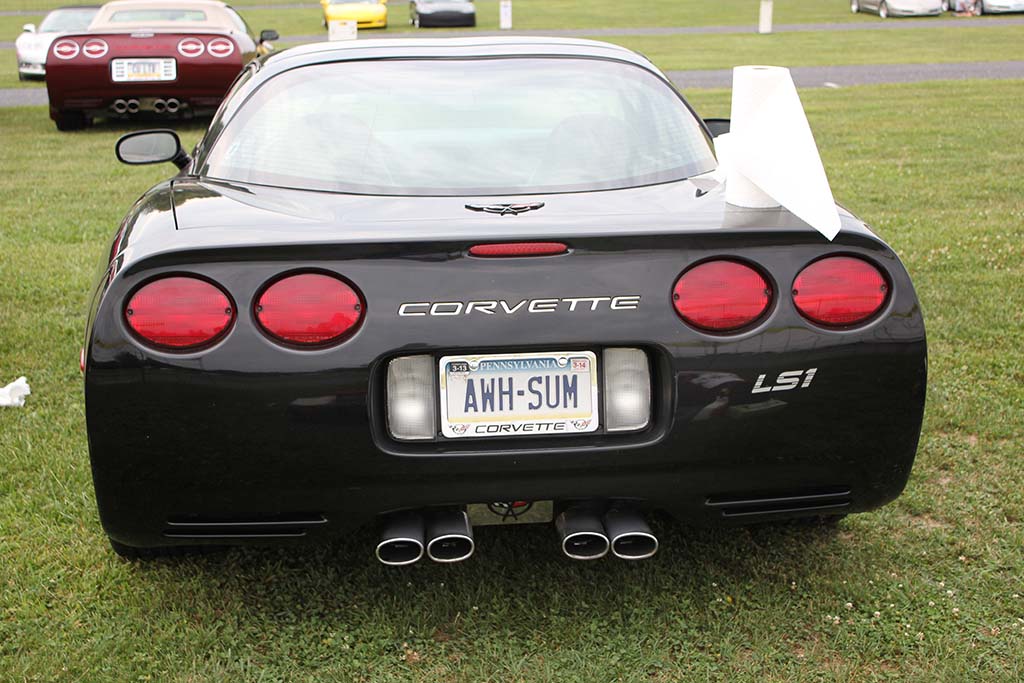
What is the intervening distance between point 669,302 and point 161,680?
141 cm

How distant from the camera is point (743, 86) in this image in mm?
2797

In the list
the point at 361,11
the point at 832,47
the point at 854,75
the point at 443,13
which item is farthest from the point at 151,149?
the point at 443,13

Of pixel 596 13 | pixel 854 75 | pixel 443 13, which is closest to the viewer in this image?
pixel 854 75

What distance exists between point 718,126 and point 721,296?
7.06 ft

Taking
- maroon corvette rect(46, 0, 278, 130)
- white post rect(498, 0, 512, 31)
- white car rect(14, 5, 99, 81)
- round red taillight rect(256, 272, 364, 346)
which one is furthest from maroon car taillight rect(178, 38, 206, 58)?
white post rect(498, 0, 512, 31)

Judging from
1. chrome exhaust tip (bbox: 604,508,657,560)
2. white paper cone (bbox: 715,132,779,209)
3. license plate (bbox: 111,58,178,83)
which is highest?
white paper cone (bbox: 715,132,779,209)

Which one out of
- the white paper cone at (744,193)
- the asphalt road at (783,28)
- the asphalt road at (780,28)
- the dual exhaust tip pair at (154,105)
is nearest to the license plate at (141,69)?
the dual exhaust tip pair at (154,105)

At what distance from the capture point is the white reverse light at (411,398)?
2.52 meters

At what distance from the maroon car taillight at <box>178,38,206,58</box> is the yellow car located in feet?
65.9

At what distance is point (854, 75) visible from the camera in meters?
17.4

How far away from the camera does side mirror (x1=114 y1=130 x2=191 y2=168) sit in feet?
13.9

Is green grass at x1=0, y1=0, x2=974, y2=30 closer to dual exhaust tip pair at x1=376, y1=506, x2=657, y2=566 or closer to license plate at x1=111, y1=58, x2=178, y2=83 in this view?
license plate at x1=111, y1=58, x2=178, y2=83

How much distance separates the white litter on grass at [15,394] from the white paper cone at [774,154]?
288cm

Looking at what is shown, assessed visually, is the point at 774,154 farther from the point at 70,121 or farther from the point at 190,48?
the point at 70,121
